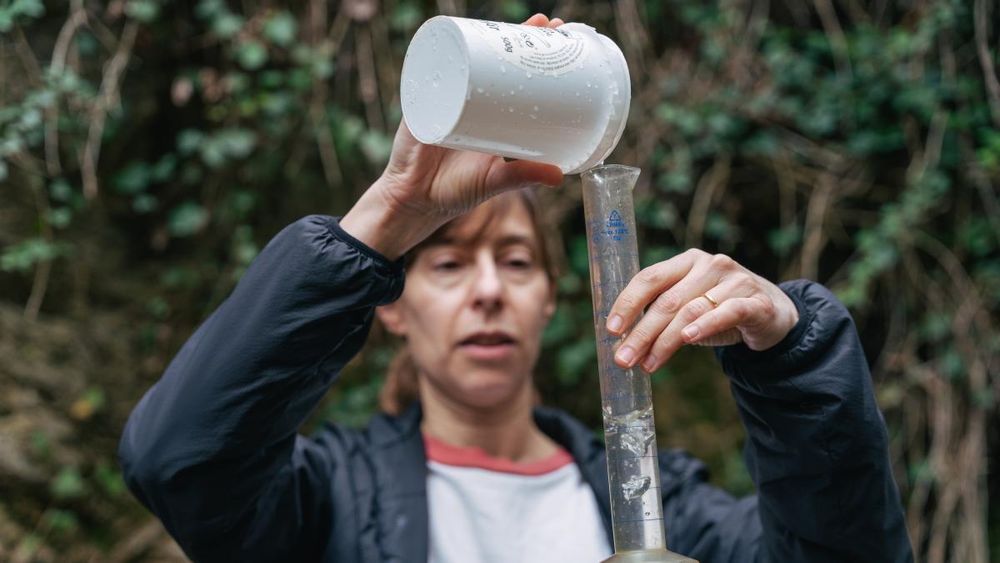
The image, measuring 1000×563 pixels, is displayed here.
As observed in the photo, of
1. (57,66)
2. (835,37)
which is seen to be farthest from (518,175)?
(835,37)

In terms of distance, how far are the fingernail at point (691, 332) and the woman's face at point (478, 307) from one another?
0.64m

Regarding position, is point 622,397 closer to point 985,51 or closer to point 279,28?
point 985,51

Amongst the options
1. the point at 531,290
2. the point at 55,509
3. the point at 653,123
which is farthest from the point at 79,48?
the point at 653,123

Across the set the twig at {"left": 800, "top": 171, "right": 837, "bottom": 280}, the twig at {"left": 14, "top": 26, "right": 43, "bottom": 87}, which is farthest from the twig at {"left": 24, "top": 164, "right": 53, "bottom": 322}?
the twig at {"left": 800, "top": 171, "right": 837, "bottom": 280}

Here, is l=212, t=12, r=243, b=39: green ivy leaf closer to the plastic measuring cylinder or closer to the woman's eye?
the woman's eye

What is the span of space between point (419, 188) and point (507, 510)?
26.3 inches

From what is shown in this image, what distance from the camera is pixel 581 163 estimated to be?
3.64ft

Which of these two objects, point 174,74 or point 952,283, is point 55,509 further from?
point 952,283

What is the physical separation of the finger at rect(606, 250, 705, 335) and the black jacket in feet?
0.67

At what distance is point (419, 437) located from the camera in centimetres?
170

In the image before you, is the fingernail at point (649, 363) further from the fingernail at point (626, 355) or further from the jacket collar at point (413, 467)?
the jacket collar at point (413, 467)

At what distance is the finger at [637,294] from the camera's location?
3.57ft

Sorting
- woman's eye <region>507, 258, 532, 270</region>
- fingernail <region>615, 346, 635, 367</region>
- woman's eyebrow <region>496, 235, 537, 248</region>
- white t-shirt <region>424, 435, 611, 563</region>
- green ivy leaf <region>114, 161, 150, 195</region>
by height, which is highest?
green ivy leaf <region>114, 161, 150, 195</region>

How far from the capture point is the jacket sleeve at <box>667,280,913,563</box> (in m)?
1.24
